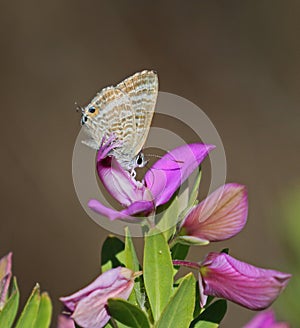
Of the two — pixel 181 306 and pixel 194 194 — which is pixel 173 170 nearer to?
pixel 194 194

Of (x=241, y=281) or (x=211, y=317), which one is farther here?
(x=211, y=317)

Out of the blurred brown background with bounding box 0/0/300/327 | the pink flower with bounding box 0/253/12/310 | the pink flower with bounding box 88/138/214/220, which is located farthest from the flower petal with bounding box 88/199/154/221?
the blurred brown background with bounding box 0/0/300/327

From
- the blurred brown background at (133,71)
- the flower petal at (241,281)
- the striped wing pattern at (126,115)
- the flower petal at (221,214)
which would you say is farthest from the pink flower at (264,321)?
the blurred brown background at (133,71)

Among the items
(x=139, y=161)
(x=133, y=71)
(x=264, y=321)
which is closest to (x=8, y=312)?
(x=139, y=161)

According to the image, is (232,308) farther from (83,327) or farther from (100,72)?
(83,327)

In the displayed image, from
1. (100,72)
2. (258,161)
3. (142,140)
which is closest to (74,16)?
(100,72)

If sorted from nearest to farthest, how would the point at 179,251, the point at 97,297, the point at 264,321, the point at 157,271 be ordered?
1. the point at 264,321
2. the point at 97,297
3. the point at 157,271
4. the point at 179,251

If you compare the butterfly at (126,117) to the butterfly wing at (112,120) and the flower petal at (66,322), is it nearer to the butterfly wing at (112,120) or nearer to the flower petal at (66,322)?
the butterfly wing at (112,120)
